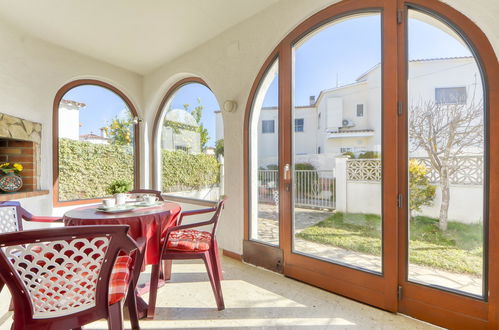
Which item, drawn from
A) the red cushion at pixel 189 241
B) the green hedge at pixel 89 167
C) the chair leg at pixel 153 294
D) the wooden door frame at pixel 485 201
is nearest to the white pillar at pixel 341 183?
the wooden door frame at pixel 485 201

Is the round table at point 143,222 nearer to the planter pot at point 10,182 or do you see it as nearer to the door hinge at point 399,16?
the planter pot at point 10,182

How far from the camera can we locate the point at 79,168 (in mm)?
4055

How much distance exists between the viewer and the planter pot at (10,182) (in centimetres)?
301

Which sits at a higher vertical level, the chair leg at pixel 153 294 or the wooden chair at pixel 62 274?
the wooden chair at pixel 62 274

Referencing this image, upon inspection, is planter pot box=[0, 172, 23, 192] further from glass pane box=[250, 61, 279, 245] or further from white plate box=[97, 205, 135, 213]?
glass pane box=[250, 61, 279, 245]

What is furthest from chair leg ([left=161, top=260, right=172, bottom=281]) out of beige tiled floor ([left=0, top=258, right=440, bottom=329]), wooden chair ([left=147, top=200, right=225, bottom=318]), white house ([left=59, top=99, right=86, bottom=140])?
white house ([left=59, top=99, right=86, bottom=140])

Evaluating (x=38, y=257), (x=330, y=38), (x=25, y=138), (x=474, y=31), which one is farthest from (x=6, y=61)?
(x=474, y=31)

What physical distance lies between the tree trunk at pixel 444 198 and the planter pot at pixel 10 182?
437cm

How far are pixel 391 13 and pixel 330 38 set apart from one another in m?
0.54

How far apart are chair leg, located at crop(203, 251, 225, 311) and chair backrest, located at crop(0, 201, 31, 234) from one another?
1539 mm

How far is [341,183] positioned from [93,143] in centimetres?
391

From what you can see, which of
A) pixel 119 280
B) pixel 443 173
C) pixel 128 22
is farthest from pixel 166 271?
pixel 128 22

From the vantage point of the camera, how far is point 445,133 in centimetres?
183

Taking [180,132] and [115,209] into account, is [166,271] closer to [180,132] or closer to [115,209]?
[115,209]
